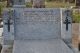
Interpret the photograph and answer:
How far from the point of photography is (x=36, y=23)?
11172mm

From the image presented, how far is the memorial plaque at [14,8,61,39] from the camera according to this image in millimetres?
11086

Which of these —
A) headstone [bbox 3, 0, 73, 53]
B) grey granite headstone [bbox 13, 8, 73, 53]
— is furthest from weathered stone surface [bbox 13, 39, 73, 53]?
grey granite headstone [bbox 13, 8, 73, 53]

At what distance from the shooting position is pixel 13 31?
35.6 feet

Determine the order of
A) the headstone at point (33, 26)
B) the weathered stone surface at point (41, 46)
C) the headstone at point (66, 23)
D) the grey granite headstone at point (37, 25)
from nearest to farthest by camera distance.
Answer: the weathered stone surface at point (41, 46), the headstone at point (33, 26), the headstone at point (66, 23), the grey granite headstone at point (37, 25)

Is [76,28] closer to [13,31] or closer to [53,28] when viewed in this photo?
[53,28]

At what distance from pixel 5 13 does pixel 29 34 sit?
1.20m

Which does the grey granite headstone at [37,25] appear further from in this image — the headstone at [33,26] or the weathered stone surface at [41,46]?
the weathered stone surface at [41,46]

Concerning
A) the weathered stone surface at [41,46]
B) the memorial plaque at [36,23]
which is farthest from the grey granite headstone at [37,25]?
the weathered stone surface at [41,46]

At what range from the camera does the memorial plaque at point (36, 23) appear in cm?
1109

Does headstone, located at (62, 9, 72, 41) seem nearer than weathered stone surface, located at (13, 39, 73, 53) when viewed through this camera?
No

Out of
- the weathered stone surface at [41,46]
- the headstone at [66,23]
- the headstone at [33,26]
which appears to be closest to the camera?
the weathered stone surface at [41,46]

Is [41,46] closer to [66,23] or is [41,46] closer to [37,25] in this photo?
[37,25]

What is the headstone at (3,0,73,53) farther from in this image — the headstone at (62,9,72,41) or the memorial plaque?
the headstone at (62,9,72,41)

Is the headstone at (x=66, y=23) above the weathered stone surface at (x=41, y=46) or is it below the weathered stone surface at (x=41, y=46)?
above
